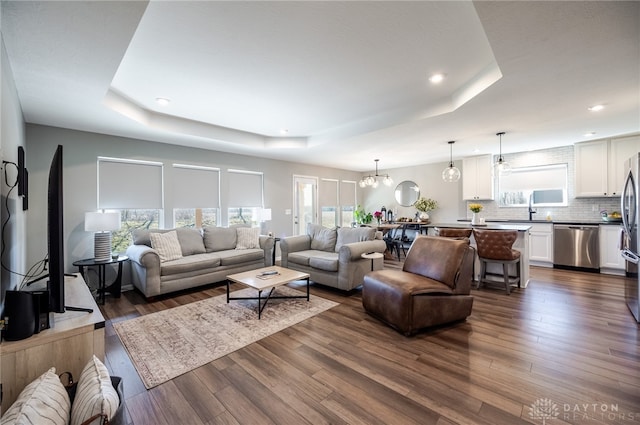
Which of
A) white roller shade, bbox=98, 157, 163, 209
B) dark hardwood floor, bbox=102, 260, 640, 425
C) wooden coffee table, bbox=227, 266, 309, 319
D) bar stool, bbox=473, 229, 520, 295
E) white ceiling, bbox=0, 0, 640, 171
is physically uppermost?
white ceiling, bbox=0, 0, 640, 171

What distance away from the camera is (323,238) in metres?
4.78

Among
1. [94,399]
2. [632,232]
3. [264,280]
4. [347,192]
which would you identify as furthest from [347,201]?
[94,399]

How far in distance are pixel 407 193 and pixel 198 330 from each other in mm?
6764

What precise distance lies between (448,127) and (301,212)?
4171 millimetres

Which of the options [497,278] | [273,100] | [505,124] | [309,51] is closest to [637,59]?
[505,124]

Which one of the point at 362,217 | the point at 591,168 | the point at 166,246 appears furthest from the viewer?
the point at 362,217

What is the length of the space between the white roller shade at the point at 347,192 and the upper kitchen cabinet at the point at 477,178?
3351mm

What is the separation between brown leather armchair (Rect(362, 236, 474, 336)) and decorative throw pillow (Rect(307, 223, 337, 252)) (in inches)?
63.8

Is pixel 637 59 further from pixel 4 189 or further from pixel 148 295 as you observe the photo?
pixel 148 295

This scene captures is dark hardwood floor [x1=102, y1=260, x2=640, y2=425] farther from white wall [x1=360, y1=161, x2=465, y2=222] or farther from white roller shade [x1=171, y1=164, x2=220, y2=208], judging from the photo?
white wall [x1=360, y1=161, x2=465, y2=222]

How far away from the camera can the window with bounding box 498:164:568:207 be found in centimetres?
562

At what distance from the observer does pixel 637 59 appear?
7.28 ft

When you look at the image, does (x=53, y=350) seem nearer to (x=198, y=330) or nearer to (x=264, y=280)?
(x=198, y=330)

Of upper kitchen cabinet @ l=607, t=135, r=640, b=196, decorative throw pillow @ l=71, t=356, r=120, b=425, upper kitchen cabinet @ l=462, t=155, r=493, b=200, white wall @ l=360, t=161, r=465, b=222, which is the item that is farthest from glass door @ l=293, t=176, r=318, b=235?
upper kitchen cabinet @ l=607, t=135, r=640, b=196
